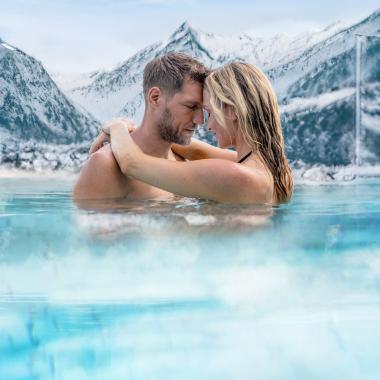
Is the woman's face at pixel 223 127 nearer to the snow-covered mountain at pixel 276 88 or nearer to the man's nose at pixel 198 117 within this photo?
the man's nose at pixel 198 117

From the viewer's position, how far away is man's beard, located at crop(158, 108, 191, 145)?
9.64 ft

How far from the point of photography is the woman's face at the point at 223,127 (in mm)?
2734

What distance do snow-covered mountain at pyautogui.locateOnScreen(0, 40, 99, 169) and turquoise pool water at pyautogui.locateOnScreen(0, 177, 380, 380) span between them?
8.58 metres

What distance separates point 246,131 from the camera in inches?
105

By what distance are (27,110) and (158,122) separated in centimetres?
818

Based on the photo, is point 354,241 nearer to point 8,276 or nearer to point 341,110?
point 8,276

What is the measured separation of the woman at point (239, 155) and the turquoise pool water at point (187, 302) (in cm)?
29

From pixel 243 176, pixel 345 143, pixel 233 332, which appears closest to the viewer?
pixel 233 332

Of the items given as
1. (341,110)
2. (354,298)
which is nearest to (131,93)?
(341,110)

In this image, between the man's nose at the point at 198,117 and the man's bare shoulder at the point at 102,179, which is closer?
the man's bare shoulder at the point at 102,179

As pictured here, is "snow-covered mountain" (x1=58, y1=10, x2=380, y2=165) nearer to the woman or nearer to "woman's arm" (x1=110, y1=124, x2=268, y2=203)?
the woman

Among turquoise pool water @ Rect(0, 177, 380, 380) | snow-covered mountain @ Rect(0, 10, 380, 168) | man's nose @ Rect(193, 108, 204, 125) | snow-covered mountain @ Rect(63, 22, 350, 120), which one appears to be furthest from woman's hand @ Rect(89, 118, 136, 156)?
snow-covered mountain @ Rect(63, 22, 350, 120)

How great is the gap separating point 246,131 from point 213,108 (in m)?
0.15

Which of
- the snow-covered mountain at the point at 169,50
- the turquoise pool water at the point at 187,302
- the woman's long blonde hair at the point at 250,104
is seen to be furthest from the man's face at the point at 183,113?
the snow-covered mountain at the point at 169,50
